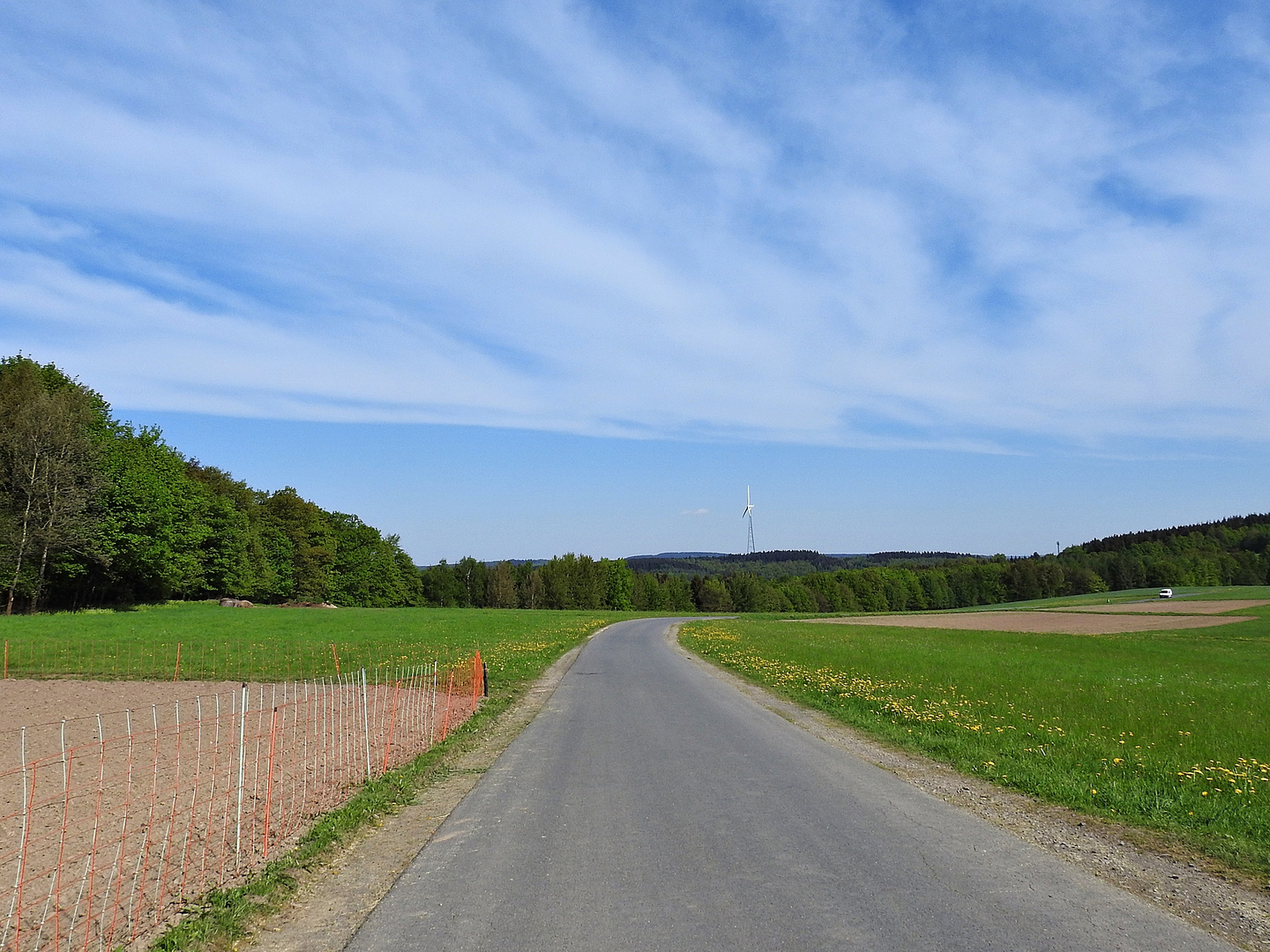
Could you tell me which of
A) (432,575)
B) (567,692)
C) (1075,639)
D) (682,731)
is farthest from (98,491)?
(432,575)

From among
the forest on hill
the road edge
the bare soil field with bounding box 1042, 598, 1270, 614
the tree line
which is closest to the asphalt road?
the road edge

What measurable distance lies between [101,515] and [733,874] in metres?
60.4

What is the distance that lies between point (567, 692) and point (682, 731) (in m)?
7.23

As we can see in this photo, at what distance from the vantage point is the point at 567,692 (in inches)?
816

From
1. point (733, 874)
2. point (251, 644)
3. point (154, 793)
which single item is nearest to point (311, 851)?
point (154, 793)

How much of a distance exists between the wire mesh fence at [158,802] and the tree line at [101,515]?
41429 millimetres

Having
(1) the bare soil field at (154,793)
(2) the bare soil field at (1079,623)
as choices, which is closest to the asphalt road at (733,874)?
(1) the bare soil field at (154,793)

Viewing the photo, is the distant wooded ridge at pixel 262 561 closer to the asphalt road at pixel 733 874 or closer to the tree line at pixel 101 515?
the tree line at pixel 101 515

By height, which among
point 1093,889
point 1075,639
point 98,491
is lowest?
point 1075,639

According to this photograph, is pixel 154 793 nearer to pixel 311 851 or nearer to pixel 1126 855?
pixel 311 851

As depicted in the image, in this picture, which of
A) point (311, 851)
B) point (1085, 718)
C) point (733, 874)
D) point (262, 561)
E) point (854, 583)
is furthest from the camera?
point (854, 583)

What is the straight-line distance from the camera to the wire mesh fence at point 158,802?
594 cm

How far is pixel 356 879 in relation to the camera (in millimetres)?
6715

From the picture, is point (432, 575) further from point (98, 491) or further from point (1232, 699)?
point (1232, 699)
